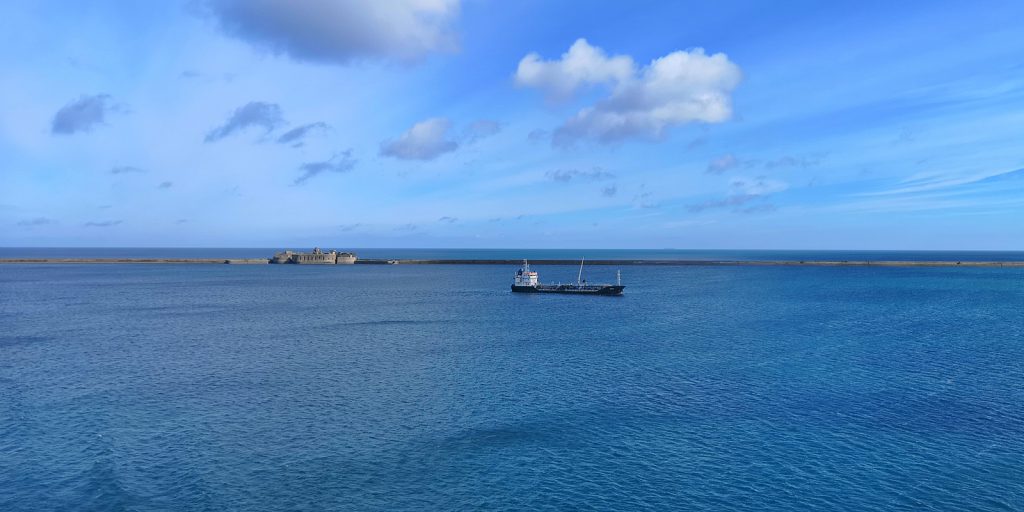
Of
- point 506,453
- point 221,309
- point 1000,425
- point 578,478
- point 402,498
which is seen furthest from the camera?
point 221,309

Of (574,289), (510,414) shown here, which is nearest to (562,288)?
(574,289)

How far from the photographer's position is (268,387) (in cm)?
5231

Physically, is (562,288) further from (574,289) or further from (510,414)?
(510,414)

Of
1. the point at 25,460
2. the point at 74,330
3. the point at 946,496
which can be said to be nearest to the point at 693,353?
the point at 946,496

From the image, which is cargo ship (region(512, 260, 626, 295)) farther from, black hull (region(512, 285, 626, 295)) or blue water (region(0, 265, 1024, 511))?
blue water (region(0, 265, 1024, 511))

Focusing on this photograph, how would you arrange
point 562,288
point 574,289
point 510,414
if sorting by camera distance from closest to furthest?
point 510,414 < point 574,289 < point 562,288

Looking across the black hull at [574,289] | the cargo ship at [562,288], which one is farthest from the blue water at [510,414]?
the cargo ship at [562,288]

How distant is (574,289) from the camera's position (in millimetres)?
148250

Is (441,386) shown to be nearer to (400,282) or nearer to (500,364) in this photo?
(500,364)

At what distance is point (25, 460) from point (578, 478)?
104 feet

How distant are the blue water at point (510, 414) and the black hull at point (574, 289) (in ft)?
146

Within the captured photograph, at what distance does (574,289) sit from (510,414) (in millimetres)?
104829

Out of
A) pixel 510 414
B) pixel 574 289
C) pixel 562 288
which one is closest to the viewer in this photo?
pixel 510 414

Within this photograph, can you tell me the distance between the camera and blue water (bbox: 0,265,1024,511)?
3172 cm
